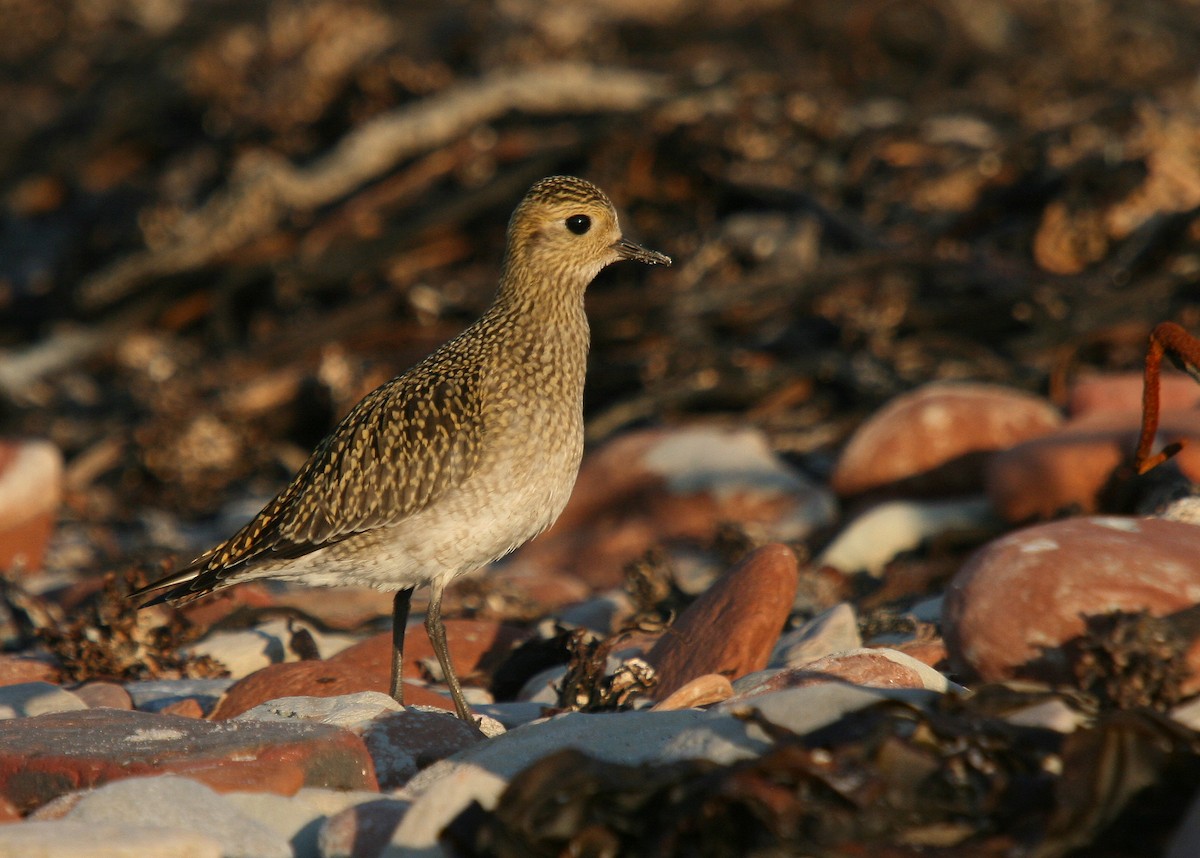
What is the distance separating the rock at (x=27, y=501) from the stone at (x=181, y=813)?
4.69 meters

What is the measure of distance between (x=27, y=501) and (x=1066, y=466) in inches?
210

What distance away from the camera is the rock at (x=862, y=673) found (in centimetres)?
404

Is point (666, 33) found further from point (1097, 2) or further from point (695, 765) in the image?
point (695, 765)

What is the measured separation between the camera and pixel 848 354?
Result: 28.3 ft

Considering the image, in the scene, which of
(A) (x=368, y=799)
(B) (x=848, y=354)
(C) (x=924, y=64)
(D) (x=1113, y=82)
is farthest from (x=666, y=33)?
(A) (x=368, y=799)

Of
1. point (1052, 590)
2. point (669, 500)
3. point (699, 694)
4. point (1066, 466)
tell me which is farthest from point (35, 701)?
point (1066, 466)

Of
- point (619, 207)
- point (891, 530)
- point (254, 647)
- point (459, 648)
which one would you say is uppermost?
point (619, 207)

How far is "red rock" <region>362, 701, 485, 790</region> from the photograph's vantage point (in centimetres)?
383

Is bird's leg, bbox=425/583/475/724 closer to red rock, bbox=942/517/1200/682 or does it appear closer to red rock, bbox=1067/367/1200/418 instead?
red rock, bbox=942/517/1200/682

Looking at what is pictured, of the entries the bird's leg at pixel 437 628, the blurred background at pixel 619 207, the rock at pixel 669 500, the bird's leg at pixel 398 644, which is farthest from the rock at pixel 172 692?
the rock at pixel 669 500

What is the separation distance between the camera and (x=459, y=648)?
219 inches

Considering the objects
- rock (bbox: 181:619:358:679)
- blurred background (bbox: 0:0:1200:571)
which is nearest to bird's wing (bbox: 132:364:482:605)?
rock (bbox: 181:619:358:679)

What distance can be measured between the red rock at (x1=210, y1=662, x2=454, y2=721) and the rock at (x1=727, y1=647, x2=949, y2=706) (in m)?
1.35

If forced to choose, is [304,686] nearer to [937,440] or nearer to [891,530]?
[891,530]
